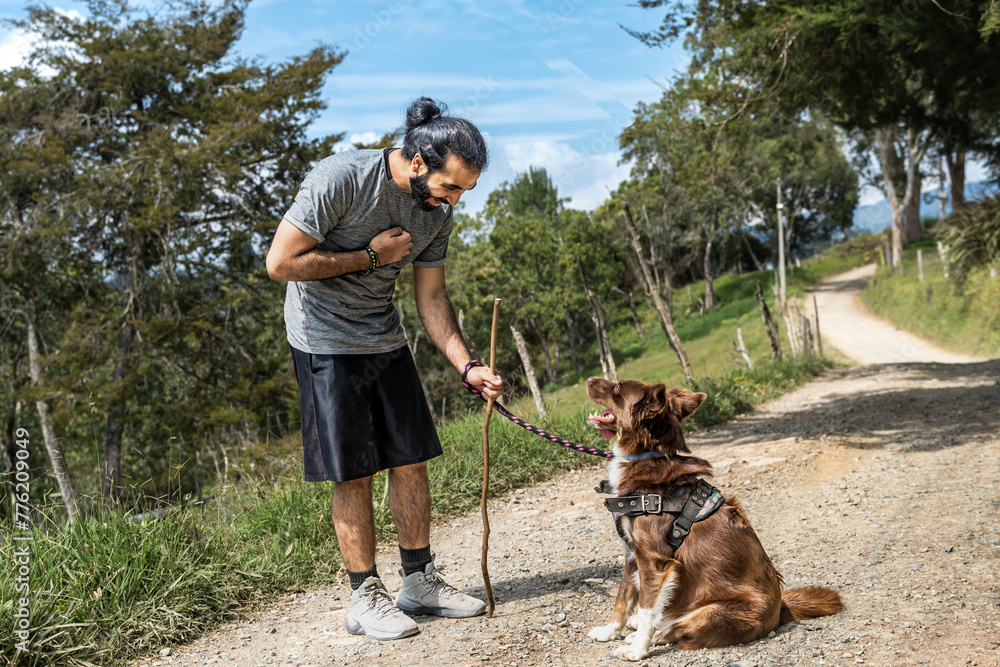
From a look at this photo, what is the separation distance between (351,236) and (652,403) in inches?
65.1

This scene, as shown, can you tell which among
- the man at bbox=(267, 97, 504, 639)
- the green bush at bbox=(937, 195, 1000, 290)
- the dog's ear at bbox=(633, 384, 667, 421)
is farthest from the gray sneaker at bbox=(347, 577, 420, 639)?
the green bush at bbox=(937, 195, 1000, 290)

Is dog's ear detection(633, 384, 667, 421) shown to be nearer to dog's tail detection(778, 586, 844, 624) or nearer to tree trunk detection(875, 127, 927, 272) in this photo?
dog's tail detection(778, 586, 844, 624)

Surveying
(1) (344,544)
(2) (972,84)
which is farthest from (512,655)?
(2) (972,84)

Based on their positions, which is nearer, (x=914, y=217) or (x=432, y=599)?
(x=432, y=599)

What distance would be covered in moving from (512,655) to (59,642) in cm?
222

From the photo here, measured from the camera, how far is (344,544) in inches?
145

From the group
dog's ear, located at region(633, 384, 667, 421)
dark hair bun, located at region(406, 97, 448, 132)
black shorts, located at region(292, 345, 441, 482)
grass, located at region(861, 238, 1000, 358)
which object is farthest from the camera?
grass, located at region(861, 238, 1000, 358)

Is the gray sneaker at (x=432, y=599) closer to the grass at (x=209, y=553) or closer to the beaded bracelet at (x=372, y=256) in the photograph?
the grass at (x=209, y=553)

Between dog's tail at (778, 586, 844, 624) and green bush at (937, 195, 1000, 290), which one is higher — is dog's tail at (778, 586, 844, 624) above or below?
below

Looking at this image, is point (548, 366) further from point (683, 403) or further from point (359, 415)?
point (683, 403)

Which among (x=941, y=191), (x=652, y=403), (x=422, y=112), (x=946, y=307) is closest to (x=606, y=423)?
(x=652, y=403)

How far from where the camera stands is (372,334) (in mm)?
3623

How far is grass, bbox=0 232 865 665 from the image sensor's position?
3578 millimetres

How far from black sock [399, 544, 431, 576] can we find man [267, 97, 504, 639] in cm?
1
